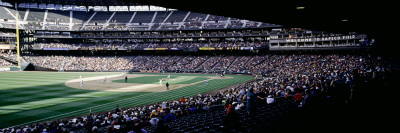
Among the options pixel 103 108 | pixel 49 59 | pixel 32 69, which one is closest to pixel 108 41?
pixel 49 59

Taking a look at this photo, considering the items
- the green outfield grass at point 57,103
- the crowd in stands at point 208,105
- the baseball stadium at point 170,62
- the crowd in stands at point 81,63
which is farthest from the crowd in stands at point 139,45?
the crowd in stands at point 208,105

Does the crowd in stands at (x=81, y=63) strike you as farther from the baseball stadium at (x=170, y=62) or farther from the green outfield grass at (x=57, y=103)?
the green outfield grass at (x=57, y=103)

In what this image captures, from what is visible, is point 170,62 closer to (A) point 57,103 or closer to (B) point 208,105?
(A) point 57,103

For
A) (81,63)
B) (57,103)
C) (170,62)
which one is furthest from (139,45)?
(57,103)

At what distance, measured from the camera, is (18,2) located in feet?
287

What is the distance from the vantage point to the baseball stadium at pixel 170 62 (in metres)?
10.3

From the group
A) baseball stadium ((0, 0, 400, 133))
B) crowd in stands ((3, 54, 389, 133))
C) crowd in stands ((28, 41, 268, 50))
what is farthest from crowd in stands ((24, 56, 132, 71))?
crowd in stands ((3, 54, 389, 133))

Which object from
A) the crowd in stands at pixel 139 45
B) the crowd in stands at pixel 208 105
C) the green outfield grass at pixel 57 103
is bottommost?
the green outfield grass at pixel 57 103

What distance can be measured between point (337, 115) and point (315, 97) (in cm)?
86

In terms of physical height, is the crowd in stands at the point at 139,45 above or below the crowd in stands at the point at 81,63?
above

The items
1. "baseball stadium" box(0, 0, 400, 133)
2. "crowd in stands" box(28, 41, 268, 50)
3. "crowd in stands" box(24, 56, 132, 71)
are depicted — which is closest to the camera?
"baseball stadium" box(0, 0, 400, 133)

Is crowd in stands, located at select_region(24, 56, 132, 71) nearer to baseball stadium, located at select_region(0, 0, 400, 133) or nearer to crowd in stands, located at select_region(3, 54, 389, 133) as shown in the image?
baseball stadium, located at select_region(0, 0, 400, 133)

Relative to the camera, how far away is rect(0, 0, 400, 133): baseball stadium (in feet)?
33.8

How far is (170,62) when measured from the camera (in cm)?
7156
